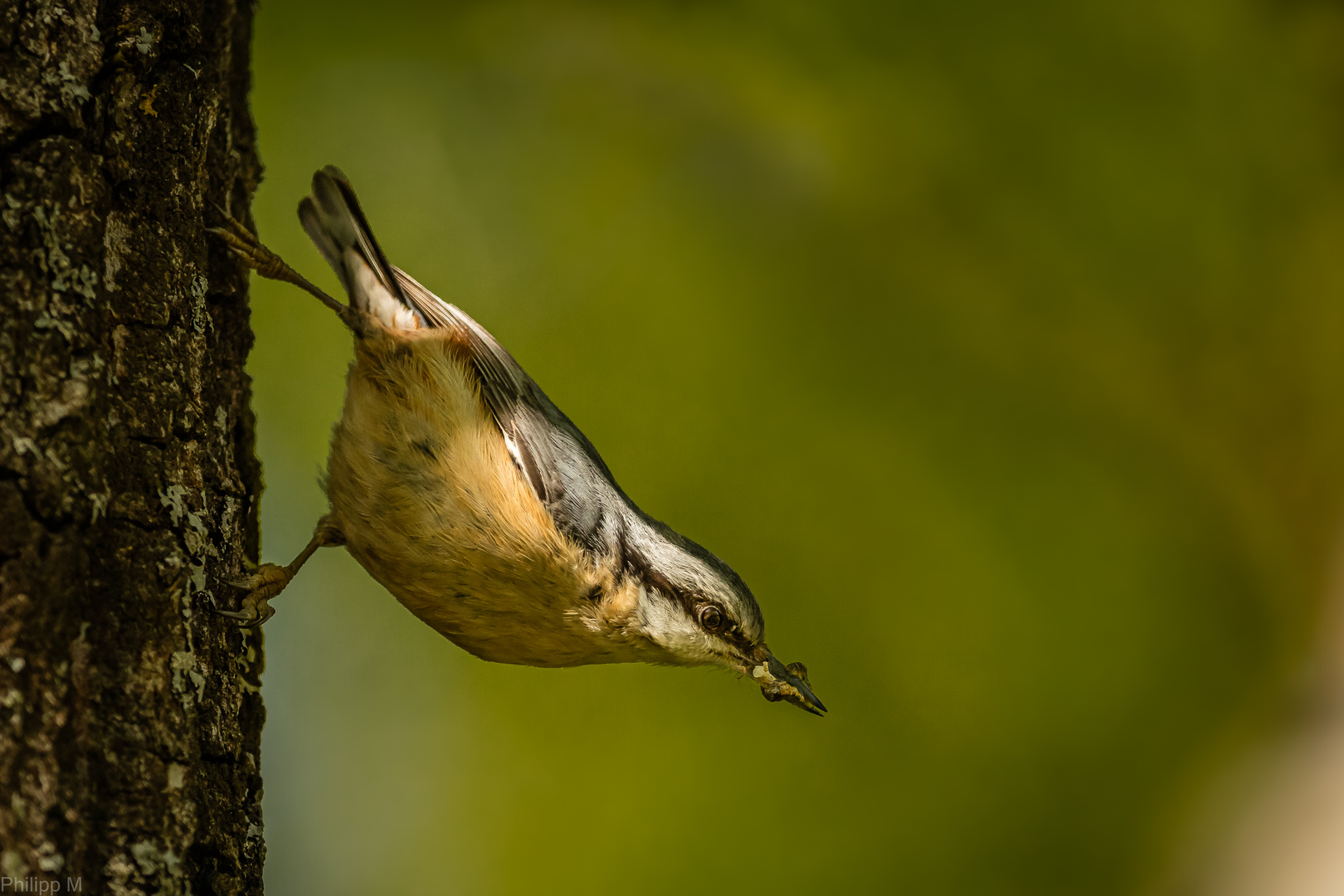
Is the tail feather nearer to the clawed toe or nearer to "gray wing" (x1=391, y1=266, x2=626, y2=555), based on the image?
"gray wing" (x1=391, y1=266, x2=626, y2=555)

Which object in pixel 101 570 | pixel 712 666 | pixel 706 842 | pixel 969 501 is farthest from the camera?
pixel 969 501

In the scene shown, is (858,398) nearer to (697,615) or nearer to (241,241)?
(697,615)

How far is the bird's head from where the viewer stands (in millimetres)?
2479

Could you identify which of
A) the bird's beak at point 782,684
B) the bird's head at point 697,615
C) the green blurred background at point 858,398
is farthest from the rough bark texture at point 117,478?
the green blurred background at point 858,398

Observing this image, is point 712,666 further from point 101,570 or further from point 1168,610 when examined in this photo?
point 1168,610

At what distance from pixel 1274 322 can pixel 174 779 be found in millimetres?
4017

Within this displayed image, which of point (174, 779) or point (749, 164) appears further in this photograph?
point (749, 164)

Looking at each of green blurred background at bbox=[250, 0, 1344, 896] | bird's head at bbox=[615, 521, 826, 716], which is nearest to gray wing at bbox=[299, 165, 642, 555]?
bird's head at bbox=[615, 521, 826, 716]

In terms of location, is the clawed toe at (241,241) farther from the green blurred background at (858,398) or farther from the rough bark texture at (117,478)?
the green blurred background at (858,398)

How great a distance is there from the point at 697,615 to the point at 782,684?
1.09ft

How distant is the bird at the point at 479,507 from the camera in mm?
2205

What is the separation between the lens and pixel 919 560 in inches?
133

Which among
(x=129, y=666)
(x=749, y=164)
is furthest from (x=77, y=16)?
(x=749, y=164)

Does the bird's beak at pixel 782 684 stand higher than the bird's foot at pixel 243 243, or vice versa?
the bird's foot at pixel 243 243
